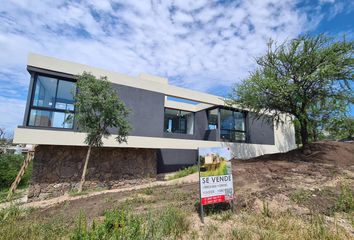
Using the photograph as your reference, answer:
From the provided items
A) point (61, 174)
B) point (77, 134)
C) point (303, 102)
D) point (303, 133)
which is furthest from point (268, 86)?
point (61, 174)

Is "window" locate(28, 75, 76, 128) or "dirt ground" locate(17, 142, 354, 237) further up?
"window" locate(28, 75, 76, 128)

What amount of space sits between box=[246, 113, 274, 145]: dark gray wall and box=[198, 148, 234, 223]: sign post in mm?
14435

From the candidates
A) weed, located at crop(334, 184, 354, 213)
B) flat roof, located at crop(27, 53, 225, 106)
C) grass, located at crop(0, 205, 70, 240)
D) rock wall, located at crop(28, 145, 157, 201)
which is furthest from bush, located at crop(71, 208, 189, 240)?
flat roof, located at crop(27, 53, 225, 106)

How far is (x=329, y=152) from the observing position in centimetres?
1172

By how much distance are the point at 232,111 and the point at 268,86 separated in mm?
6250

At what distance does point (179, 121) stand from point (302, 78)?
11430mm

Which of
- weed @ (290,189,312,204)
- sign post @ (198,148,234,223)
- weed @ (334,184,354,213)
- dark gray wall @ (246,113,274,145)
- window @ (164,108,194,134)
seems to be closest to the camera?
weed @ (334,184,354,213)

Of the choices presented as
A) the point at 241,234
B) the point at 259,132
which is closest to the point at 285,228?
the point at 241,234

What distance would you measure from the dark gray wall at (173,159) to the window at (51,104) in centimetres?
724

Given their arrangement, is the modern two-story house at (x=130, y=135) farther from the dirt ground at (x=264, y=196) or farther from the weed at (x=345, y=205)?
the weed at (x=345, y=205)

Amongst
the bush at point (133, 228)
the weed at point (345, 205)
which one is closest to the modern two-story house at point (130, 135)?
the bush at point (133, 228)

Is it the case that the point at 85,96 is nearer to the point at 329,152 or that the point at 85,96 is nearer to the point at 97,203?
the point at 97,203

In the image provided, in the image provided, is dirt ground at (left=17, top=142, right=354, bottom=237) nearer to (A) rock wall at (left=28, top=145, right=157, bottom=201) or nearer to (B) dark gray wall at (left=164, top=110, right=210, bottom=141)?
(A) rock wall at (left=28, top=145, right=157, bottom=201)

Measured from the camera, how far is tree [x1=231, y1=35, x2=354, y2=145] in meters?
10.9
